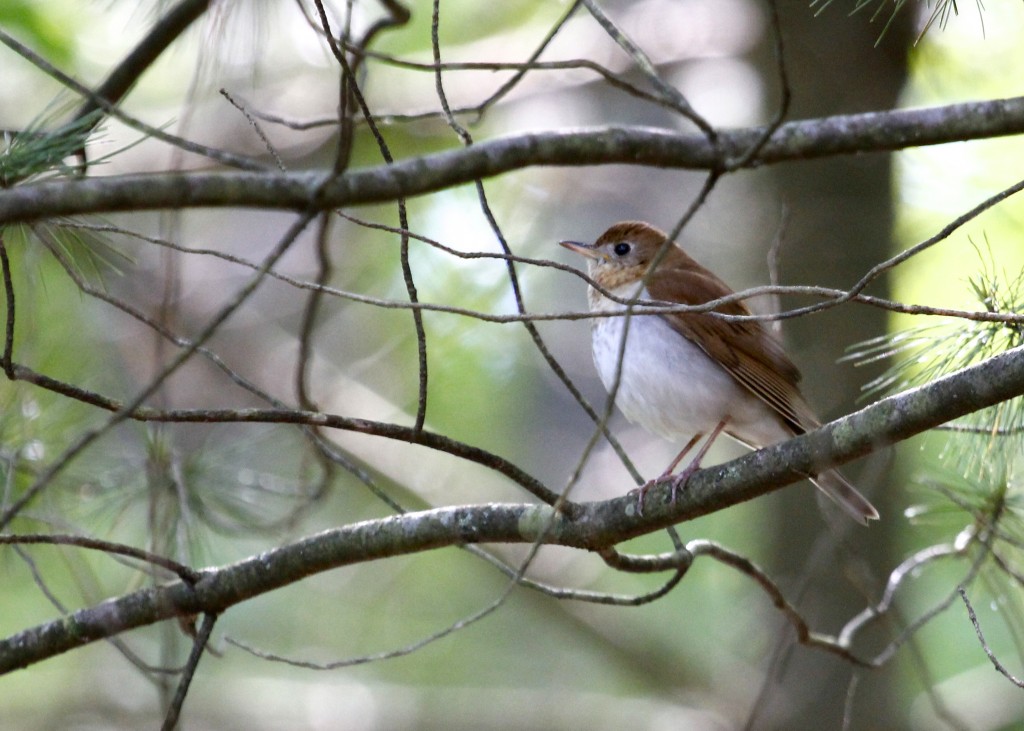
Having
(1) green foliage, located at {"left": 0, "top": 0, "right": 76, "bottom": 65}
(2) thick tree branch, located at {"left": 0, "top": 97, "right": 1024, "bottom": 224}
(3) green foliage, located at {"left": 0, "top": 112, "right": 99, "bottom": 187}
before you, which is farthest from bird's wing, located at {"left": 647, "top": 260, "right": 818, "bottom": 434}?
(1) green foliage, located at {"left": 0, "top": 0, "right": 76, "bottom": 65}

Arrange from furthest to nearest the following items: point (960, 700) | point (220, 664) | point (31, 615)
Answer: point (220, 664) < point (31, 615) < point (960, 700)

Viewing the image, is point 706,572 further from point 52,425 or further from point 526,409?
point 52,425

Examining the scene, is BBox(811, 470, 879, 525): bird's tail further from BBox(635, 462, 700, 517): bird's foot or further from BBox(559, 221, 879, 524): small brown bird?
BBox(635, 462, 700, 517): bird's foot

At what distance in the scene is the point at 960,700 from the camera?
626 cm

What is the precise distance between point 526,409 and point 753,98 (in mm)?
2945

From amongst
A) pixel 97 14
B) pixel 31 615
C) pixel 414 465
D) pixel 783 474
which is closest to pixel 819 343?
pixel 414 465

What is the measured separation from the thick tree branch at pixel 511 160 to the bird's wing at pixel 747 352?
2215 millimetres

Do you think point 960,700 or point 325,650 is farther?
point 325,650

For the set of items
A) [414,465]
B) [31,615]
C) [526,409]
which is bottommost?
[31,615]

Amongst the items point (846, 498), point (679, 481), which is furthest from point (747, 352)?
point (679, 481)

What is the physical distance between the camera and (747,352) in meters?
4.77

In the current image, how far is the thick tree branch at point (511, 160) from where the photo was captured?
6.29 ft

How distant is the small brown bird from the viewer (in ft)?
15.2

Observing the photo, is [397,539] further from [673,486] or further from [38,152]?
[38,152]
